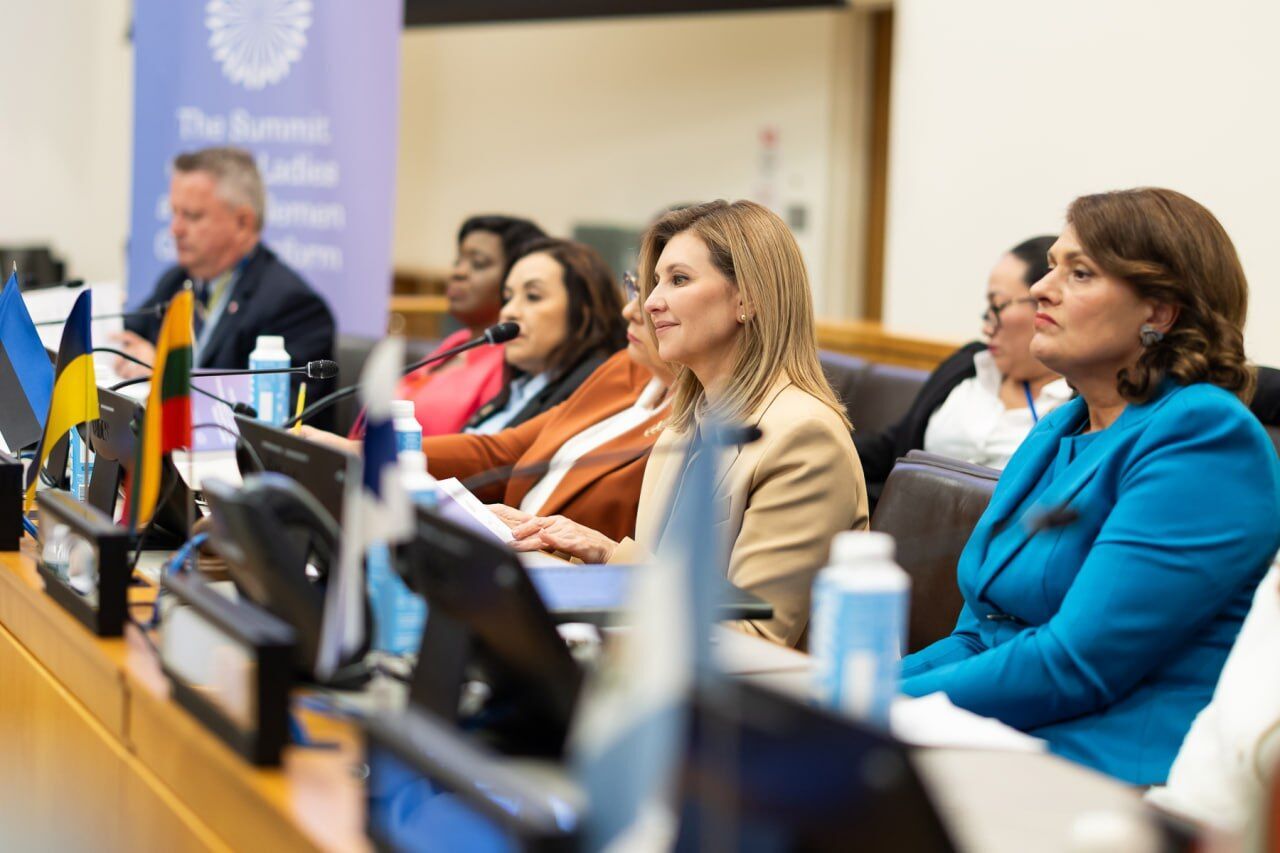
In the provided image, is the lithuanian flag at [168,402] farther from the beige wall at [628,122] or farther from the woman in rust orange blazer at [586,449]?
the beige wall at [628,122]

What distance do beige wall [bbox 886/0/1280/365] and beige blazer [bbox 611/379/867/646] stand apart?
2.05 m

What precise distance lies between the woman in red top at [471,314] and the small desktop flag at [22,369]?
4.82ft

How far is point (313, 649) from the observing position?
1446 mm

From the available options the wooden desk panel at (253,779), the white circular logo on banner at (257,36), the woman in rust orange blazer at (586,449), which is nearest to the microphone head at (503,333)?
the woman in rust orange blazer at (586,449)

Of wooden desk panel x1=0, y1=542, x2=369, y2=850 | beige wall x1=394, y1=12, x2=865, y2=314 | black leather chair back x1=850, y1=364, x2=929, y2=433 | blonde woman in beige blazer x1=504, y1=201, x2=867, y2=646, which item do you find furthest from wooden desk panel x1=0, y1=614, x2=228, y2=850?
beige wall x1=394, y1=12, x2=865, y2=314

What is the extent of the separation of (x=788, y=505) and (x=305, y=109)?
2.98 m

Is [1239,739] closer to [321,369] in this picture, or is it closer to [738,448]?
[738,448]

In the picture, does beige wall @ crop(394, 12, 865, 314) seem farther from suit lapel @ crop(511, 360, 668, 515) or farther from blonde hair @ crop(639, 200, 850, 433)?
blonde hair @ crop(639, 200, 850, 433)

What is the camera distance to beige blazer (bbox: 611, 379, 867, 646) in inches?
77.7

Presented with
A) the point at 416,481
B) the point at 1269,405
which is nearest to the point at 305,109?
the point at 1269,405

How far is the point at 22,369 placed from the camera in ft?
7.66

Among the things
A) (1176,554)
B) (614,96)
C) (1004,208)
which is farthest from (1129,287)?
(614,96)

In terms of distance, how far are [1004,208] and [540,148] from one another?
4285 millimetres

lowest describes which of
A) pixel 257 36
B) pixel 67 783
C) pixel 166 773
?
pixel 67 783
